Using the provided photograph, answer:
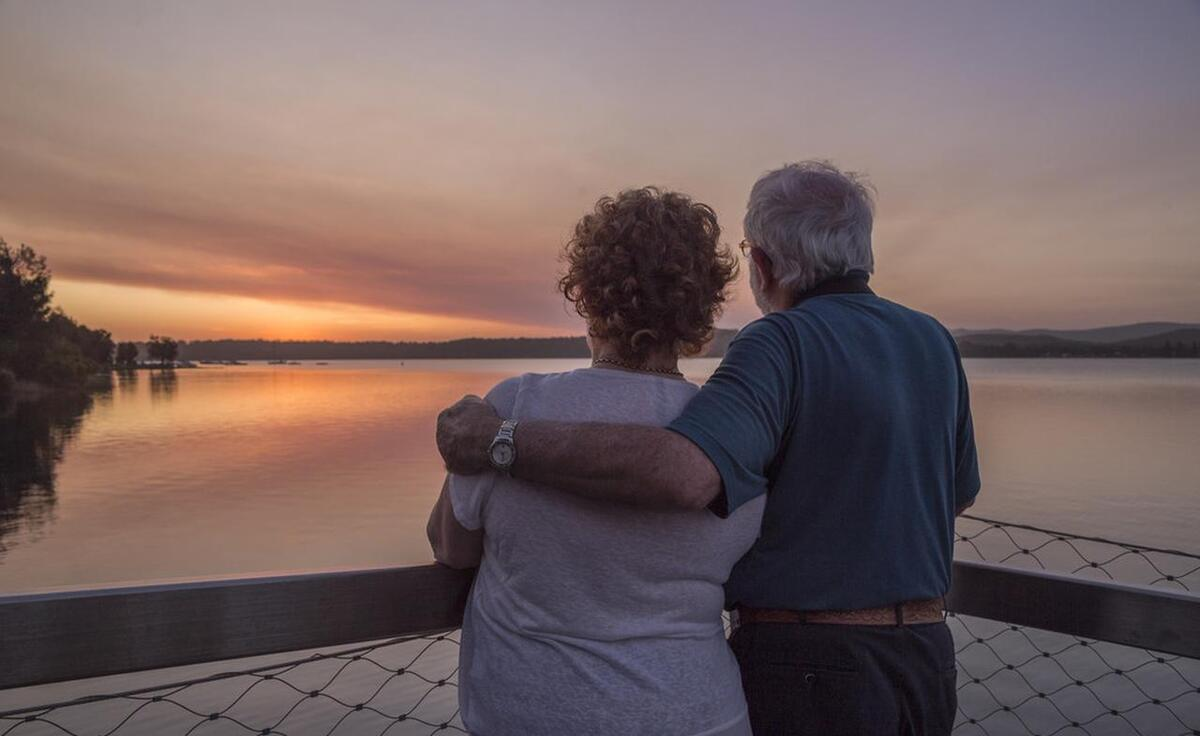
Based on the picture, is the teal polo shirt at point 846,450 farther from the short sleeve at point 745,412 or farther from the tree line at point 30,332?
the tree line at point 30,332

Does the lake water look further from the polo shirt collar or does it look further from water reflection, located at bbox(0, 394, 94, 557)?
the polo shirt collar

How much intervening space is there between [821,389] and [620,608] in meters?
0.43

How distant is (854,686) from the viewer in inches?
48.3

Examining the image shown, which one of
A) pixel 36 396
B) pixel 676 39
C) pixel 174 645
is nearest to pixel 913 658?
pixel 174 645

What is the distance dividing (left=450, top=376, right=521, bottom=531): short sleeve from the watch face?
0.06 meters

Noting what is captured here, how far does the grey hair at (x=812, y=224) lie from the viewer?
4.31ft

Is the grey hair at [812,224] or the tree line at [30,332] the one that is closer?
the grey hair at [812,224]

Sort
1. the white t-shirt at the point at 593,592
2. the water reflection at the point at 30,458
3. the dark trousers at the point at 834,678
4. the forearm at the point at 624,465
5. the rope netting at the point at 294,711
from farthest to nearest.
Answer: the water reflection at the point at 30,458, the rope netting at the point at 294,711, the dark trousers at the point at 834,678, the white t-shirt at the point at 593,592, the forearm at the point at 624,465

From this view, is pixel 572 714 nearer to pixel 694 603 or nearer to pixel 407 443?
pixel 694 603

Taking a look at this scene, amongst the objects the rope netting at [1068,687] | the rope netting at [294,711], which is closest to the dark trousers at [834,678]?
the rope netting at [1068,687]

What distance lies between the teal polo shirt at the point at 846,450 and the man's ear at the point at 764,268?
0.10 m

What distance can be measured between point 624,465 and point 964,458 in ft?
2.66

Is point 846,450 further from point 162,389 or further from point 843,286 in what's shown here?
point 162,389

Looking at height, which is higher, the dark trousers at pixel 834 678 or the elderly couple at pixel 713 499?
the elderly couple at pixel 713 499
